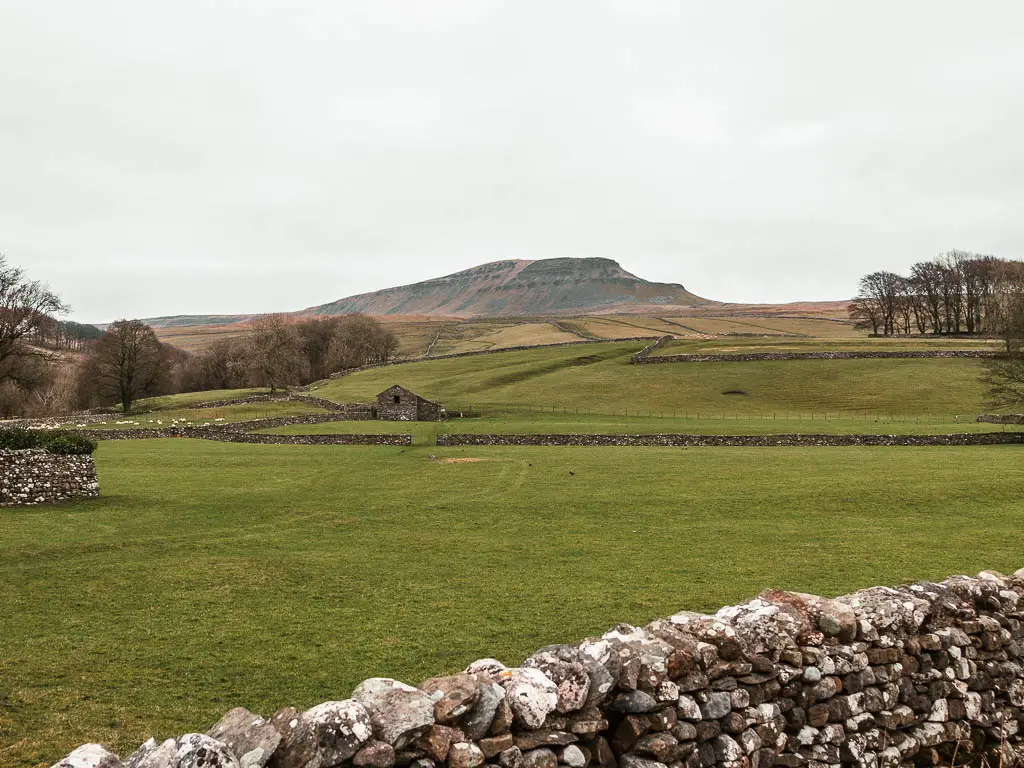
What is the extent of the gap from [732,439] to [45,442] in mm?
41205

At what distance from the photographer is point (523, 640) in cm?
1085

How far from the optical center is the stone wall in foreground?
438cm

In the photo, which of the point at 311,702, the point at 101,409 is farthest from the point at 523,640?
the point at 101,409

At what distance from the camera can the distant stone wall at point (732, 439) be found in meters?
43.9

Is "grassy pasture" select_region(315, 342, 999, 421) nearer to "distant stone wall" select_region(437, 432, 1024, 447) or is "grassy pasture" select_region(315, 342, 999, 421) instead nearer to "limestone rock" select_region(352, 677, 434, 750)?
"distant stone wall" select_region(437, 432, 1024, 447)

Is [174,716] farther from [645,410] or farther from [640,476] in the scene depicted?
[645,410]

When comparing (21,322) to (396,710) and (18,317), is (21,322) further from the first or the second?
(396,710)

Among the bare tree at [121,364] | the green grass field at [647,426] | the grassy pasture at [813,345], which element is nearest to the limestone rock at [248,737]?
the green grass field at [647,426]

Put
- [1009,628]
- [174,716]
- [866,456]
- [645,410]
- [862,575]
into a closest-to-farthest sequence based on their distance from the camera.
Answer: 1. [1009,628]
2. [174,716]
3. [862,575]
4. [866,456]
5. [645,410]

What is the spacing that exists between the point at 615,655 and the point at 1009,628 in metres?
5.40

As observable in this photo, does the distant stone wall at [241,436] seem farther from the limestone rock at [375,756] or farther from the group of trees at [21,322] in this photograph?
the limestone rock at [375,756]

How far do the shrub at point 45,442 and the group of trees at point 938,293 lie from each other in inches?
4715

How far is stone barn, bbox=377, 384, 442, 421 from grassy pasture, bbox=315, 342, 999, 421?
546cm

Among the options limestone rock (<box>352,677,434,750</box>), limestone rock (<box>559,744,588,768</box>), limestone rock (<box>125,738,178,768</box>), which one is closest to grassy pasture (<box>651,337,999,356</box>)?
limestone rock (<box>559,744,588,768</box>)
